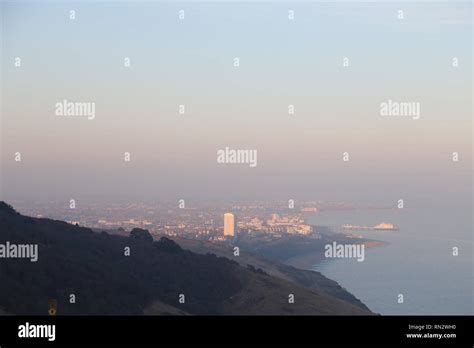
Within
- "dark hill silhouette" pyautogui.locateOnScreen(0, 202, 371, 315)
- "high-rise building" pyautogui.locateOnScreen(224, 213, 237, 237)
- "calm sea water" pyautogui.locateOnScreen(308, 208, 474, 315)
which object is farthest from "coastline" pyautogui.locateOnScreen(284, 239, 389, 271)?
"dark hill silhouette" pyautogui.locateOnScreen(0, 202, 371, 315)

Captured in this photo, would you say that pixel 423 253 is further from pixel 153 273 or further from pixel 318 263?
pixel 153 273

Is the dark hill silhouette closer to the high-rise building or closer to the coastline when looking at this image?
the high-rise building

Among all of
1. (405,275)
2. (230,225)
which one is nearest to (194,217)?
(230,225)

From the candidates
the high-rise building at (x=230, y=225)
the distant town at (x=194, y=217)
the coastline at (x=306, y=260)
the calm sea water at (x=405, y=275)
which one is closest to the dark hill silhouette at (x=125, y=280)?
the distant town at (x=194, y=217)

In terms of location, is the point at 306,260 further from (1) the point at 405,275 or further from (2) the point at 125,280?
(2) the point at 125,280

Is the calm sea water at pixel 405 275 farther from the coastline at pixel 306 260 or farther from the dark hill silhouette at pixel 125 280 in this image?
the dark hill silhouette at pixel 125 280

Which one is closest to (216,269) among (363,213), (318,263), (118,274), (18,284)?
(118,274)

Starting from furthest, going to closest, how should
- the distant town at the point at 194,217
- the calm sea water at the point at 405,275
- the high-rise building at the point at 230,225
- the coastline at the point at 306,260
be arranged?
the coastline at the point at 306,260 < the high-rise building at the point at 230,225 < the calm sea water at the point at 405,275 < the distant town at the point at 194,217
